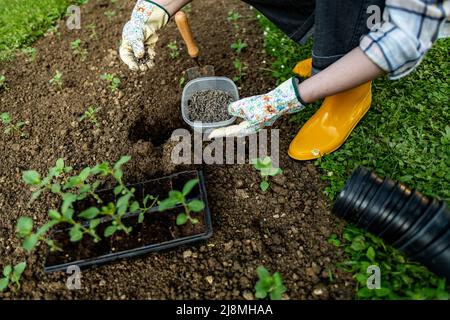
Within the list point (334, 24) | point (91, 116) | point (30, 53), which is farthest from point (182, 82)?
point (30, 53)

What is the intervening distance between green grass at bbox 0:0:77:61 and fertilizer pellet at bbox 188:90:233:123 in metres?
1.44

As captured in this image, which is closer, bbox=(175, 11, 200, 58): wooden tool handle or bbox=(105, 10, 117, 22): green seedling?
bbox=(175, 11, 200, 58): wooden tool handle

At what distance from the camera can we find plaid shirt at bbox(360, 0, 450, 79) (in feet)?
3.69

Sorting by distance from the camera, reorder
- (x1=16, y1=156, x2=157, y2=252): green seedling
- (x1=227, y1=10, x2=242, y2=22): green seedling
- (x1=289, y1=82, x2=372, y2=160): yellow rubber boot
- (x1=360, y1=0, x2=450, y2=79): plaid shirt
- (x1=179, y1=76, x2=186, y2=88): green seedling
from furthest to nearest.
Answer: (x1=227, y1=10, x2=242, y2=22): green seedling, (x1=179, y1=76, x2=186, y2=88): green seedling, (x1=289, y1=82, x2=372, y2=160): yellow rubber boot, (x1=16, y1=156, x2=157, y2=252): green seedling, (x1=360, y1=0, x2=450, y2=79): plaid shirt

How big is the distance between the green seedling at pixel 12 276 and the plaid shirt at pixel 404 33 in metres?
1.51

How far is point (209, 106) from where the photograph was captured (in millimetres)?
1875

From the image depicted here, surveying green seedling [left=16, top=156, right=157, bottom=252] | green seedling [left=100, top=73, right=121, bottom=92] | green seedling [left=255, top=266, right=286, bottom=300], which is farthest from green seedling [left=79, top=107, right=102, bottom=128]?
green seedling [left=255, top=266, right=286, bottom=300]

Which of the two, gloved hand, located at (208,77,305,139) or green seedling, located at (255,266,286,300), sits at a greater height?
gloved hand, located at (208,77,305,139)

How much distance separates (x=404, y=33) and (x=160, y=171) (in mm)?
1122

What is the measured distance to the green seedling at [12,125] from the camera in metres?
1.94

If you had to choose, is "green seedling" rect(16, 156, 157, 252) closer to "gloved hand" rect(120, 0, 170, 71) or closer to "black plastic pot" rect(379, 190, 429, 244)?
"gloved hand" rect(120, 0, 170, 71)

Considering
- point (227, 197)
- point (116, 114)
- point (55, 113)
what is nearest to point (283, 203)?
point (227, 197)
